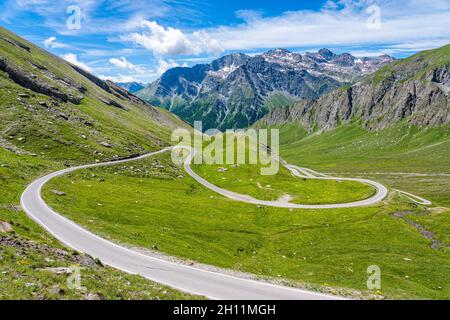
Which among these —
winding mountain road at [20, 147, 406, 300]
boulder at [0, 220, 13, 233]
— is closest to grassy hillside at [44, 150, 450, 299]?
winding mountain road at [20, 147, 406, 300]

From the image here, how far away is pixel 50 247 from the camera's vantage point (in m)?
37.3

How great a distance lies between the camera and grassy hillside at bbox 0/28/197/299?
87.0 feet

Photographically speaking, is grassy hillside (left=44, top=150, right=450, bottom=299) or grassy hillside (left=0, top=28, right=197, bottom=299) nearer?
grassy hillside (left=0, top=28, right=197, bottom=299)

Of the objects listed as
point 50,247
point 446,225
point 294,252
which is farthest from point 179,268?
point 446,225

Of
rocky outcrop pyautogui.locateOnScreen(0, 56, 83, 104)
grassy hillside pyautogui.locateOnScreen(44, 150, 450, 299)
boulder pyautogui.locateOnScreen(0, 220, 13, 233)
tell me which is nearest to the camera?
boulder pyautogui.locateOnScreen(0, 220, 13, 233)

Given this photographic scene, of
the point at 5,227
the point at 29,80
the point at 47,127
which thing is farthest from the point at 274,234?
the point at 29,80

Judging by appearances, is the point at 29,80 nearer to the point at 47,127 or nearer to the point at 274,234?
the point at 47,127

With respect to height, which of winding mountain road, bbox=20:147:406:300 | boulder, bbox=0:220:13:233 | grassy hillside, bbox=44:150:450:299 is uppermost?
boulder, bbox=0:220:13:233

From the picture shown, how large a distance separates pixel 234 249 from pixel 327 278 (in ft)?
62.6

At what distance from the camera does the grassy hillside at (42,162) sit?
1045 inches

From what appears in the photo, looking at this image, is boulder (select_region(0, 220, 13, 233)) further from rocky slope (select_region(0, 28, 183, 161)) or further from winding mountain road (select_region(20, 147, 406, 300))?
rocky slope (select_region(0, 28, 183, 161))

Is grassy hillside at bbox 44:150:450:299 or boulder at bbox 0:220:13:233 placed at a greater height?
boulder at bbox 0:220:13:233

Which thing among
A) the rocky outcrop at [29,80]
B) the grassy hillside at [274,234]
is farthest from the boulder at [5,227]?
the rocky outcrop at [29,80]
